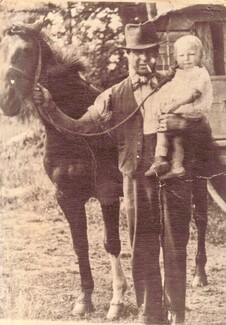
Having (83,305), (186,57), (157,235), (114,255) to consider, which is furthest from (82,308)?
(186,57)

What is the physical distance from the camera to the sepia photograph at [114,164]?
2.94 meters

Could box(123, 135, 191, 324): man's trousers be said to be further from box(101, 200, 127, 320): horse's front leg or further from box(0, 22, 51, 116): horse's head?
box(0, 22, 51, 116): horse's head

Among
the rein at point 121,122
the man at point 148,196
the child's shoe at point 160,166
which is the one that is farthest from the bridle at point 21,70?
the child's shoe at point 160,166

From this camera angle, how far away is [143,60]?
2949mm

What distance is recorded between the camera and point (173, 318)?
295 cm

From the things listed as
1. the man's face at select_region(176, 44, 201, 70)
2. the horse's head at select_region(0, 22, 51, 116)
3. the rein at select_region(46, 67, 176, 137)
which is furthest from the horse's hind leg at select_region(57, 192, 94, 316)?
the man's face at select_region(176, 44, 201, 70)

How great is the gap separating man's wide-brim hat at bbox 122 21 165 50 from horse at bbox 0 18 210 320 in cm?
25

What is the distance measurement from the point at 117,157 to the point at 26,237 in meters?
0.53

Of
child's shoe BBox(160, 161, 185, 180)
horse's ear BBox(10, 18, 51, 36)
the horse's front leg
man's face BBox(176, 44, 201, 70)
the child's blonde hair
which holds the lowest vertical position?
the horse's front leg

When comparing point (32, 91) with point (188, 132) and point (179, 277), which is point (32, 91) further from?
point (179, 277)

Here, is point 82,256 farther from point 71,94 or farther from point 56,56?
point 56,56

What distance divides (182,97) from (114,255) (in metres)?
0.74

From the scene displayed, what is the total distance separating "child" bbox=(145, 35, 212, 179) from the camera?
293cm

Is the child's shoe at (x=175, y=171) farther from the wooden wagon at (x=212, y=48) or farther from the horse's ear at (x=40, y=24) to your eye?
the horse's ear at (x=40, y=24)
